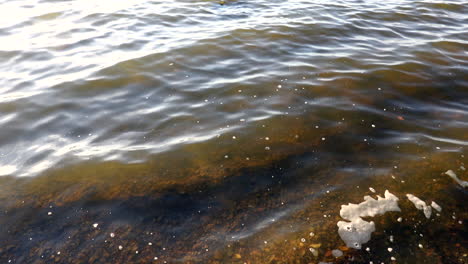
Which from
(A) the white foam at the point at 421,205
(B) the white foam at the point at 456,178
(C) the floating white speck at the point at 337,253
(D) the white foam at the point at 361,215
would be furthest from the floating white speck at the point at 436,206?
(C) the floating white speck at the point at 337,253

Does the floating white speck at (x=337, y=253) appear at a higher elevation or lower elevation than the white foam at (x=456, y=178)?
lower

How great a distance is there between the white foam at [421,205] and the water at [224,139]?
113mm

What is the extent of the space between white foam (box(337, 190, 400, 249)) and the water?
7cm

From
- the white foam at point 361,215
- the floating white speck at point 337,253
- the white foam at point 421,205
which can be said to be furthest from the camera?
the white foam at point 421,205

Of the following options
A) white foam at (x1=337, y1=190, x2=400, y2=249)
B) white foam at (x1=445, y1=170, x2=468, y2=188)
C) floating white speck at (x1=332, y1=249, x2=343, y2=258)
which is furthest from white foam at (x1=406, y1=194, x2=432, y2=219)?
floating white speck at (x1=332, y1=249, x2=343, y2=258)

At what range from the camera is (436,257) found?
10.6 feet

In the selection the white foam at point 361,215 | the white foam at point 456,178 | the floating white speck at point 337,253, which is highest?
the white foam at point 456,178

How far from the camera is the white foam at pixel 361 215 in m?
3.49

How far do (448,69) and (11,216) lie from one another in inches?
324

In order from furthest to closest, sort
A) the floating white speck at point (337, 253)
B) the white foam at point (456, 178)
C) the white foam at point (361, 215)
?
the white foam at point (456, 178) < the white foam at point (361, 215) < the floating white speck at point (337, 253)

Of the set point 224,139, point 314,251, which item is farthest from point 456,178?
point 224,139

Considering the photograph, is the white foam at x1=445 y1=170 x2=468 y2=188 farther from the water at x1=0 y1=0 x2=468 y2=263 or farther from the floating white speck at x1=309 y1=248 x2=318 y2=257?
the floating white speck at x1=309 y1=248 x2=318 y2=257

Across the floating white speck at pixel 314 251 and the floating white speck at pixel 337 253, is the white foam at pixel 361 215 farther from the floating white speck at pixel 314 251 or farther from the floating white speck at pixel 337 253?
the floating white speck at pixel 314 251

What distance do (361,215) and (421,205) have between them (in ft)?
2.50
